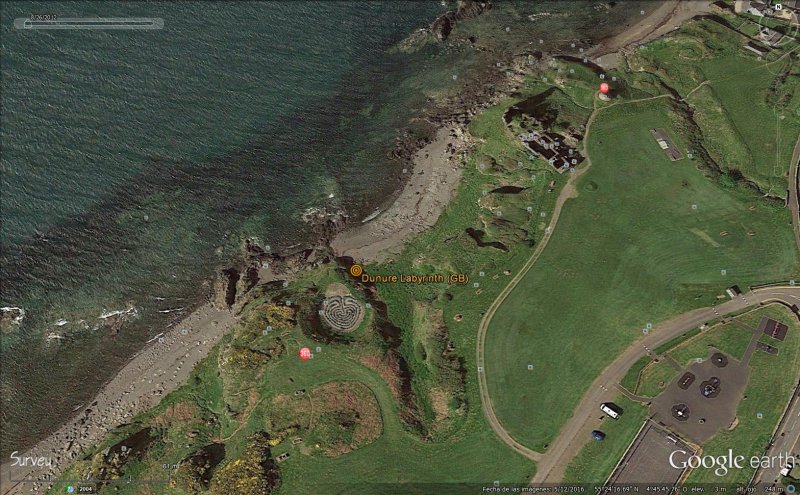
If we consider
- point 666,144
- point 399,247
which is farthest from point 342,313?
point 666,144

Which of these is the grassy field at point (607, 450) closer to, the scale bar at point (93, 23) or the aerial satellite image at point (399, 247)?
the aerial satellite image at point (399, 247)

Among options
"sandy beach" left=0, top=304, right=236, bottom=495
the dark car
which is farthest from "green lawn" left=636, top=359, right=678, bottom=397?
"sandy beach" left=0, top=304, right=236, bottom=495

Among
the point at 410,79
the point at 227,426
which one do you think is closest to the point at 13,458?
the point at 227,426

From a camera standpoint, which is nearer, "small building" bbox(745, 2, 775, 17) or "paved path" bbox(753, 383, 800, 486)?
"paved path" bbox(753, 383, 800, 486)

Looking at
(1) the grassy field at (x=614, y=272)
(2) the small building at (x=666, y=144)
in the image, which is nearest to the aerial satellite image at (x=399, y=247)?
(1) the grassy field at (x=614, y=272)

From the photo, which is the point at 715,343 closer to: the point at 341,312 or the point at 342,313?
the point at 342,313

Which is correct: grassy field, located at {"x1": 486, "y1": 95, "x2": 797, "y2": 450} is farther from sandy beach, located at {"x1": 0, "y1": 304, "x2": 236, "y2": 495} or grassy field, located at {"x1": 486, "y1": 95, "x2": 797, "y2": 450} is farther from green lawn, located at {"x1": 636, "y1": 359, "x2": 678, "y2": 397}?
sandy beach, located at {"x1": 0, "y1": 304, "x2": 236, "y2": 495}

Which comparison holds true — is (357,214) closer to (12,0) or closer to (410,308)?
(410,308)
